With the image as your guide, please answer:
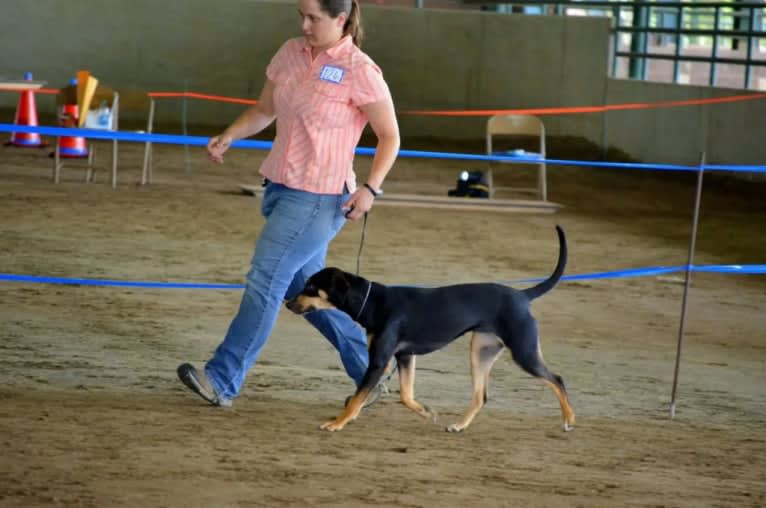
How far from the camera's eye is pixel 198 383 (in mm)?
5383

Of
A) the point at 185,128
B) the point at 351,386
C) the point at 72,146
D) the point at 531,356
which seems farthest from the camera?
the point at 185,128

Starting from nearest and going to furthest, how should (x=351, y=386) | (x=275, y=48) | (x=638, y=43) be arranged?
(x=351, y=386) < (x=638, y=43) < (x=275, y=48)

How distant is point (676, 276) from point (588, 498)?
601cm

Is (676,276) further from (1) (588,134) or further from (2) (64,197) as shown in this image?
(1) (588,134)

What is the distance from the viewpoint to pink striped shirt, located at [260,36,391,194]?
511 cm

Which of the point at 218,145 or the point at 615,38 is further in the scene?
the point at 615,38

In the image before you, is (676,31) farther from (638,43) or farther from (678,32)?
(638,43)

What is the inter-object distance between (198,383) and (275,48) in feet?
50.0

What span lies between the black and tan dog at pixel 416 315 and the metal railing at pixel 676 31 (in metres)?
11.1

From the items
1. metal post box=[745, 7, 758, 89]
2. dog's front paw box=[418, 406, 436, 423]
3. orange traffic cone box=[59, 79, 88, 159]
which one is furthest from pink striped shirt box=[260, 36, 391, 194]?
metal post box=[745, 7, 758, 89]

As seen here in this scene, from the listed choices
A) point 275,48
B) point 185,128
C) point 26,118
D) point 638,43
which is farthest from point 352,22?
point 275,48

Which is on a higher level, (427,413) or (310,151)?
(310,151)

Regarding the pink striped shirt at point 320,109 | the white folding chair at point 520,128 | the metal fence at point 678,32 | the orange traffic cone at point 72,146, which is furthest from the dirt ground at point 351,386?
the metal fence at point 678,32

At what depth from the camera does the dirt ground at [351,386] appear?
15.1ft
